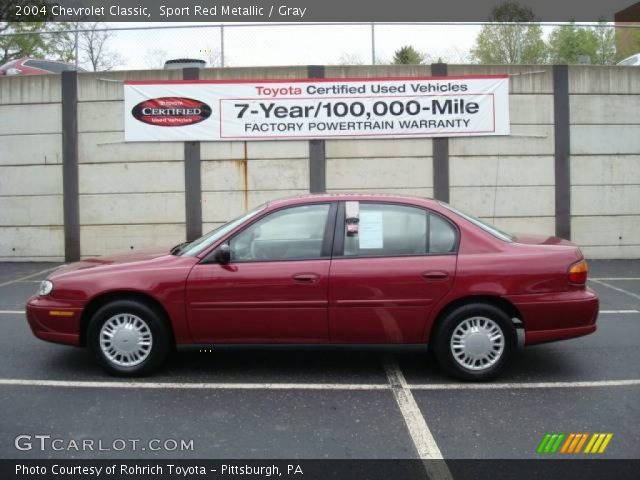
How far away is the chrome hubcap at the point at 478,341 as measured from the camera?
15.4 feet

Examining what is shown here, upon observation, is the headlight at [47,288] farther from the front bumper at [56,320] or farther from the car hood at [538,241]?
the car hood at [538,241]

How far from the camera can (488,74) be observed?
12.2m

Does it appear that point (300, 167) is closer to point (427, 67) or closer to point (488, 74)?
point (427, 67)

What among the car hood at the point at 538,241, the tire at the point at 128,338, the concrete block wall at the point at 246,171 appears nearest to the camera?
the tire at the point at 128,338

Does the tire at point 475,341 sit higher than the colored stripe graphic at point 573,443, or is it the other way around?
the tire at point 475,341

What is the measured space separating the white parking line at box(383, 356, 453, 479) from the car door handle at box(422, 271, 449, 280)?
87 centimetres

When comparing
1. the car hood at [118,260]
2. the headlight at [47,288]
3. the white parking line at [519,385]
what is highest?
the car hood at [118,260]

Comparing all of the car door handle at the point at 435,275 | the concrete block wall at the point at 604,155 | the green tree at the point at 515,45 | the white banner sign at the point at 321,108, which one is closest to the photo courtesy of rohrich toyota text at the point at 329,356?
the car door handle at the point at 435,275

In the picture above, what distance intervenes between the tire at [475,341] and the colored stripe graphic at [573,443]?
3.15 ft

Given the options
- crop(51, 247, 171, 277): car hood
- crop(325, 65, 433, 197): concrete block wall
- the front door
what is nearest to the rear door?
the front door

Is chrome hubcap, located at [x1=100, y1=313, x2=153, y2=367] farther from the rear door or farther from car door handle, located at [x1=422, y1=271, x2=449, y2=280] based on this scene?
car door handle, located at [x1=422, y1=271, x2=449, y2=280]

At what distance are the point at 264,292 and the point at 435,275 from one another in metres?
1.34

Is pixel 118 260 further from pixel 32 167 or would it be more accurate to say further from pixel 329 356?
pixel 32 167

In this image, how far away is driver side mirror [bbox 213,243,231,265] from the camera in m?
4.71
